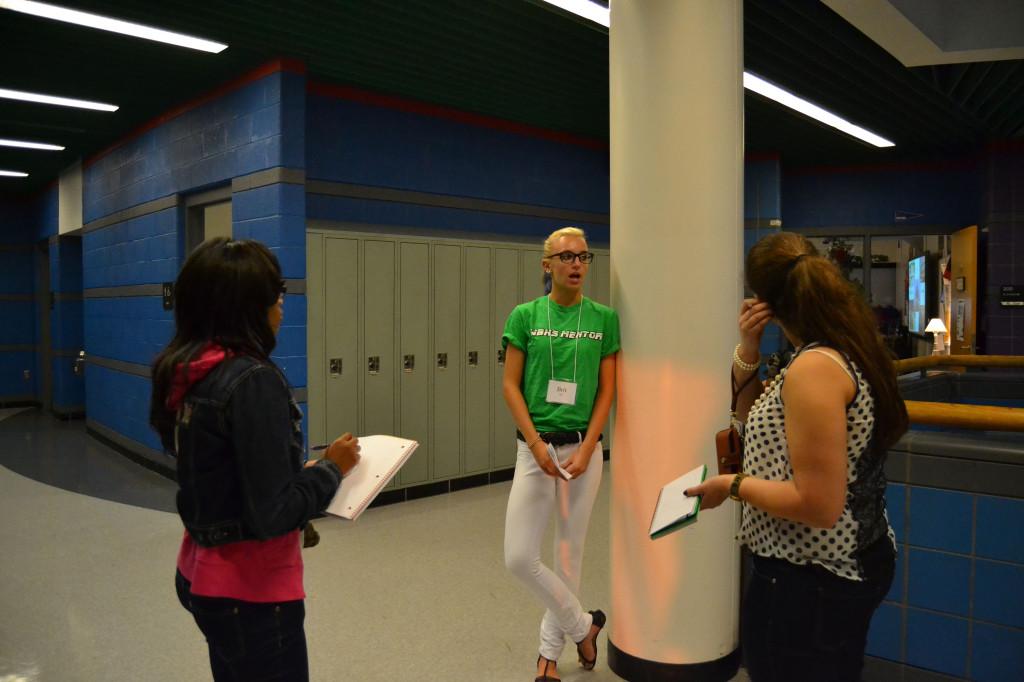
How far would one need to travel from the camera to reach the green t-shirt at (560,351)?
2746mm

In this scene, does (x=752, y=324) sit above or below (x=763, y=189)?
below

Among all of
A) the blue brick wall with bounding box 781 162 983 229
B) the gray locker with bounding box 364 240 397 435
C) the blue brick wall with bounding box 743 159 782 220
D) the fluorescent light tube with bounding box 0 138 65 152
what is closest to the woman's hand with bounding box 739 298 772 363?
the gray locker with bounding box 364 240 397 435

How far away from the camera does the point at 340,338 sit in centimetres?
519

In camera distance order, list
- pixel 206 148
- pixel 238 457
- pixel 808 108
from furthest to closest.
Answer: pixel 808 108
pixel 206 148
pixel 238 457

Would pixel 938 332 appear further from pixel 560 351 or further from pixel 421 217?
pixel 560 351

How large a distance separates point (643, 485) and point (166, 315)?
483cm

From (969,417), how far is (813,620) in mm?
1323

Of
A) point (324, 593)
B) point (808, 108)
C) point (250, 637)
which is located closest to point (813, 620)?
point (250, 637)

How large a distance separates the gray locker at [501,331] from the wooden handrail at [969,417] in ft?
12.5

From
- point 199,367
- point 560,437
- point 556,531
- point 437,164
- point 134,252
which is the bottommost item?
point 556,531

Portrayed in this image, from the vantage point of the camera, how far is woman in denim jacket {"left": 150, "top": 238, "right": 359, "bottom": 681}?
1.38m

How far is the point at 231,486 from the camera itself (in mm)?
1413

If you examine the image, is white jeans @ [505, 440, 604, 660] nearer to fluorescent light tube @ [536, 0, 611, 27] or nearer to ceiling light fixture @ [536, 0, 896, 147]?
ceiling light fixture @ [536, 0, 896, 147]

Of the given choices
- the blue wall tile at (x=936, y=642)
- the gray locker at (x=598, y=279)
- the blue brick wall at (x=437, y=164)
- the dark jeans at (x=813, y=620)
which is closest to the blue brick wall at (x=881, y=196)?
the blue brick wall at (x=437, y=164)
